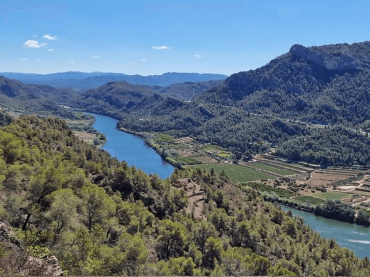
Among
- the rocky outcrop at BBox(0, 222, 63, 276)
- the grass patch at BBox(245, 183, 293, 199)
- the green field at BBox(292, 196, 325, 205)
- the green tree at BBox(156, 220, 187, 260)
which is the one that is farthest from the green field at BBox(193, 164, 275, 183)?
the rocky outcrop at BBox(0, 222, 63, 276)

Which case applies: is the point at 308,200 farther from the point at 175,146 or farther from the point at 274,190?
the point at 175,146

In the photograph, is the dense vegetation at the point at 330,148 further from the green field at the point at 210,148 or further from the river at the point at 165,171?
the river at the point at 165,171

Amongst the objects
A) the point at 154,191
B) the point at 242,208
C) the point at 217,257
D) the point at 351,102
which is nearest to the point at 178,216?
the point at 154,191

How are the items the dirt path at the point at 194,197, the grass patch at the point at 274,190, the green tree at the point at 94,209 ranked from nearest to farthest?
the green tree at the point at 94,209, the dirt path at the point at 194,197, the grass patch at the point at 274,190

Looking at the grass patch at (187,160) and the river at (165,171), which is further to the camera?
the grass patch at (187,160)

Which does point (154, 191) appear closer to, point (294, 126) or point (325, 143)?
point (325, 143)

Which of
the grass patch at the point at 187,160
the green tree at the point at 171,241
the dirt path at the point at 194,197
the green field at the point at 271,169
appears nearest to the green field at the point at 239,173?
the grass patch at the point at 187,160
